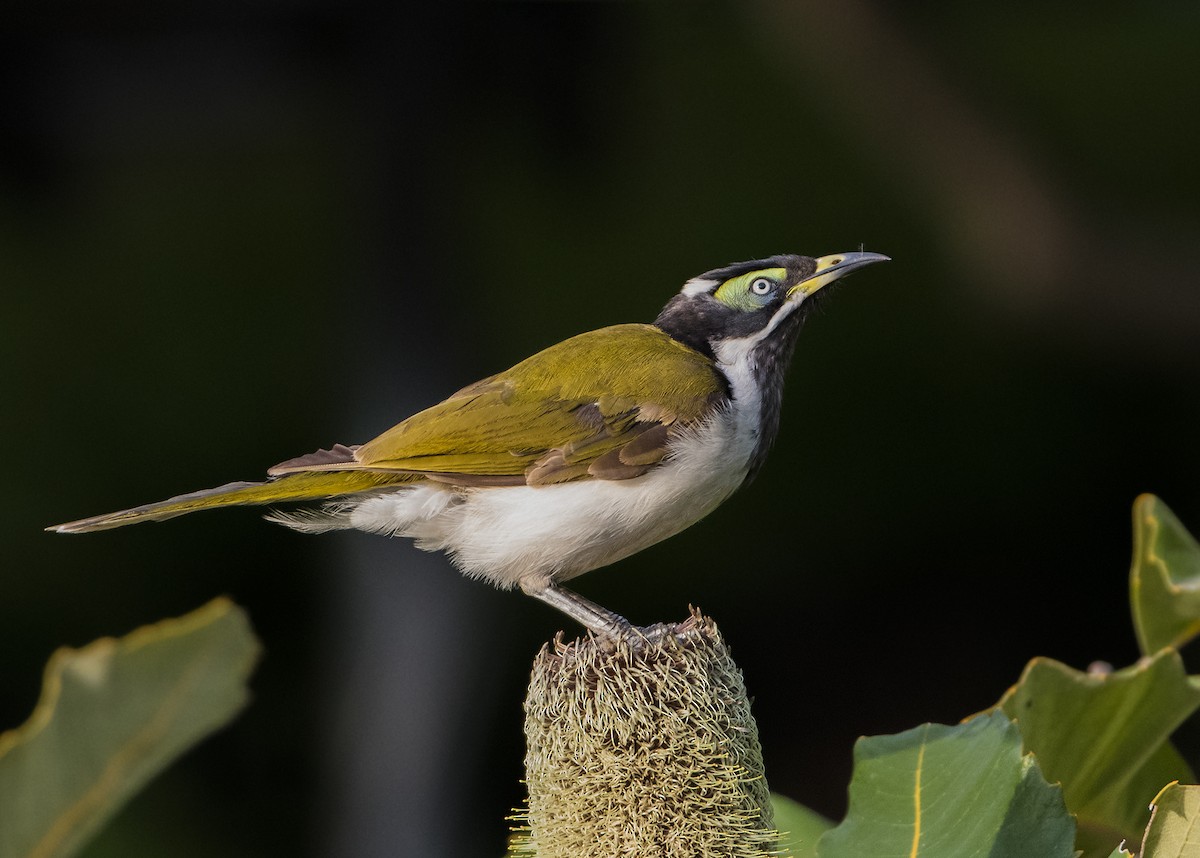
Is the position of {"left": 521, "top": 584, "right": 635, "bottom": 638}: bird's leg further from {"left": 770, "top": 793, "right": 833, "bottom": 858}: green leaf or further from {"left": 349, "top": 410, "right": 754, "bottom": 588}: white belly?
{"left": 770, "top": 793, "right": 833, "bottom": 858}: green leaf

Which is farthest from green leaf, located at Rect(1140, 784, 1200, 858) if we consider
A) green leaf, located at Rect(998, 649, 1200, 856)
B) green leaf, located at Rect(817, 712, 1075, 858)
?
green leaf, located at Rect(998, 649, 1200, 856)

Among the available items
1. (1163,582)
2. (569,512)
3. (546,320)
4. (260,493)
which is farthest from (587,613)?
(546,320)

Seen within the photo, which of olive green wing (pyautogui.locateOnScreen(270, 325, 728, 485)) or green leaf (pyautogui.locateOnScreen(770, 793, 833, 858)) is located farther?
olive green wing (pyautogui.locateOnScreen(270, 325, 728, 485))

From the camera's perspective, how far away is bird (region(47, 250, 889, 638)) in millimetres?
2039

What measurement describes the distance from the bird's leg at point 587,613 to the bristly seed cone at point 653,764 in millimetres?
100

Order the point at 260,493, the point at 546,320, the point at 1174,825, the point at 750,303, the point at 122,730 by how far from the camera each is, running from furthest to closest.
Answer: the point at 546,320, the point at 750,303, the point at 260,493, the point at 1174,825, the point at 122,730

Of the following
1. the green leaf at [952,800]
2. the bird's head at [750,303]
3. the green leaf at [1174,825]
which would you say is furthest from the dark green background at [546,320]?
the green leaf at [1174,825]

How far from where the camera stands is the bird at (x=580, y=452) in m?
2.04

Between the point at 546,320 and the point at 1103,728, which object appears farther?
the point at 546,320

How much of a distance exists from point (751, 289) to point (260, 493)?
0.80 metres

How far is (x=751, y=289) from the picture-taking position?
2.15 meters

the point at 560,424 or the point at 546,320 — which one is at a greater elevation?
the point at 546,320

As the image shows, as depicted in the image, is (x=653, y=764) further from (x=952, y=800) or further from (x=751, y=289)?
(x=751, y=289)

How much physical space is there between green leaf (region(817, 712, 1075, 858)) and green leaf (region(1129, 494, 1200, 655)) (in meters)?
0.40
